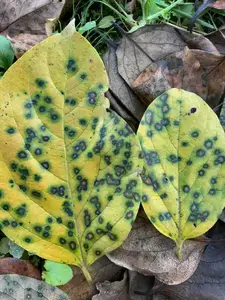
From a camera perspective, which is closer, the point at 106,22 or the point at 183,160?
the point at 183,160

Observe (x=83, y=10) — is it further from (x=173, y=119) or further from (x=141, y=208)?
(x=141, y=208)

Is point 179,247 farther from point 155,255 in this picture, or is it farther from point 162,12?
point 162,12

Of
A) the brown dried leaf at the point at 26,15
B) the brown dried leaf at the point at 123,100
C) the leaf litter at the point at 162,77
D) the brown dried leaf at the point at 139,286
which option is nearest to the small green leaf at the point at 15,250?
the leaf litter at the point at 162,77


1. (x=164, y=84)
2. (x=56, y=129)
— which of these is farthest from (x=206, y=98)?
(x=56, y=129)

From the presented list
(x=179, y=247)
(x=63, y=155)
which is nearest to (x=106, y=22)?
(x=63, y=155)

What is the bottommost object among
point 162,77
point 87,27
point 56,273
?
point 56,273

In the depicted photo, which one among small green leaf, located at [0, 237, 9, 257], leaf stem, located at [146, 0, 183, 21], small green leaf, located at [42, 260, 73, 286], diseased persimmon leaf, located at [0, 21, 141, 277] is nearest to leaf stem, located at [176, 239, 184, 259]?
diseased persimmon leaf, located at [0, 21, 141, 277]
